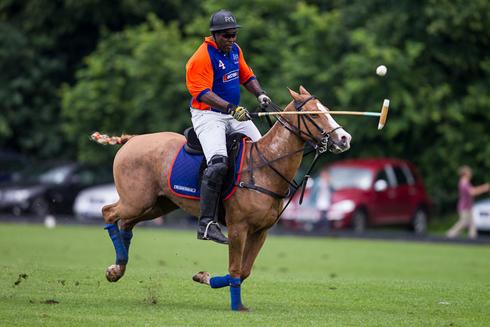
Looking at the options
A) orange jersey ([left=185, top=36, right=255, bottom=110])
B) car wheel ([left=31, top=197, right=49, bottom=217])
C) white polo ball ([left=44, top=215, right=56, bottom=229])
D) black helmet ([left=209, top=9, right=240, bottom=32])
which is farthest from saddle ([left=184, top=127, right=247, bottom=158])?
car wheel ([left=31, top=197, right=49, bottom=217])

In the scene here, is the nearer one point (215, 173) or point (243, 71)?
point (215, 173)

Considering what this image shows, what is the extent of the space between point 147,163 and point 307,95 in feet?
6.87

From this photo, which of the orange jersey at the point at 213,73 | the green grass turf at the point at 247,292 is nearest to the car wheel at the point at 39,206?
the green grass turf at the point at 247,292

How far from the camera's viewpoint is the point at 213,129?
12.3 m

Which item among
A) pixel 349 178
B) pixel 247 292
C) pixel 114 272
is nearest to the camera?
pixel 114 272

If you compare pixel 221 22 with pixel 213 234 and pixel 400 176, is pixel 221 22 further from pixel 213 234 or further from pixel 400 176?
pixel 400 176

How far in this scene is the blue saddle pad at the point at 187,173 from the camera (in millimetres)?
12531

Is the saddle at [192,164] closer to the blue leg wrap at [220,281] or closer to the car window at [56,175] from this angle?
the blue leg wrap at [220,281]

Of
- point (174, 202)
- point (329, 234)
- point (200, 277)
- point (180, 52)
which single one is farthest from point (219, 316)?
point (180, 52)

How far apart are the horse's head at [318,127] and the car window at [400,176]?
1921 centimetres

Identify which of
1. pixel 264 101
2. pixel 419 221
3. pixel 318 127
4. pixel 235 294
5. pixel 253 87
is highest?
pixel 253 87

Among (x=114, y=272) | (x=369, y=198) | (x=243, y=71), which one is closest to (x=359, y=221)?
(x=369, y=198)

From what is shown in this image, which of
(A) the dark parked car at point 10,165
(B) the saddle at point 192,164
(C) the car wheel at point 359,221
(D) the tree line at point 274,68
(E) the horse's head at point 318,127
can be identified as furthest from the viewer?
(A) the dark parked car at point 10,165

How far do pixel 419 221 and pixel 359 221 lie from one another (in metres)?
2.58
